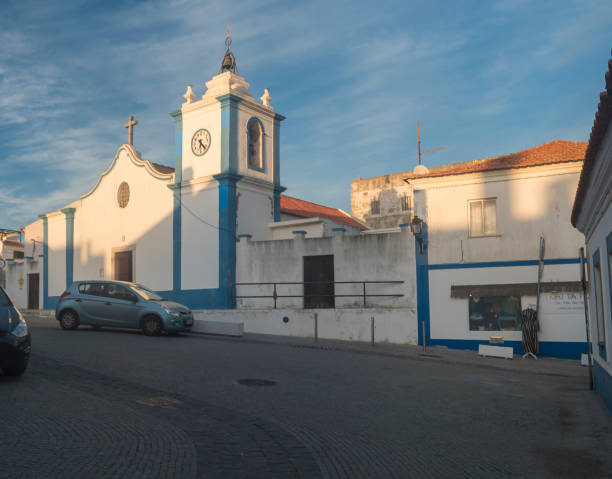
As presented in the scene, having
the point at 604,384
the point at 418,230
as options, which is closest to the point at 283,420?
the point at 604,384

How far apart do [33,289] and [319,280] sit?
66.4 ft

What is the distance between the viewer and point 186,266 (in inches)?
995

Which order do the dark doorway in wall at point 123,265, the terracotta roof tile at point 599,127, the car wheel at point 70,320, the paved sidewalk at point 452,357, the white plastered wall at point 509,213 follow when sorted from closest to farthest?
the terracotta roof tile at point 599,127 → the paved sidewalk at point 452,357 → the white plastered wall at point 509,213 → the car wheel at point 70,320 → the dark doorway in wall at point 123,265

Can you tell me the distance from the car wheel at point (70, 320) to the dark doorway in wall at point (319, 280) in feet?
26.5

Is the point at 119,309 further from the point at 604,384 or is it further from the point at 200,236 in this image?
the point at 604,384

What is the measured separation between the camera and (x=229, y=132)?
24.5 m

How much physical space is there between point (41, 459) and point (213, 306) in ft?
61.7

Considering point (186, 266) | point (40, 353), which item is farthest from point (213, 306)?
point (40, 353)

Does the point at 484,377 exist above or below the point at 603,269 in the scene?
below

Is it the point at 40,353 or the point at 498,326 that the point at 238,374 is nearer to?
the point at 40,353

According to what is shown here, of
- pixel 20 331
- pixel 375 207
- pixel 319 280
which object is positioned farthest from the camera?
pixel 375 207

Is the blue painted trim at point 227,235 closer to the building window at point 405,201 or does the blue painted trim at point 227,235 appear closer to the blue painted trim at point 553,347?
the blue painted trim at point 553,347

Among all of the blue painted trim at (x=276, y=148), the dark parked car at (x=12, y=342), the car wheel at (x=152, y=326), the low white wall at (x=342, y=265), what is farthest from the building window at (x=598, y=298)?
the blue painted trim at (x=276, y=148)

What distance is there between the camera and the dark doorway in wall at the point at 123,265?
27.9 metres
